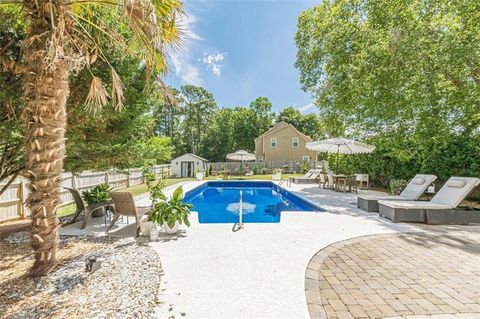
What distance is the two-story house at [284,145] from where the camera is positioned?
34375mm

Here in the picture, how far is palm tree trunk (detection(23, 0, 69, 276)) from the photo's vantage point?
348 cm

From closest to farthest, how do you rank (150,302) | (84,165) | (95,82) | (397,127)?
(150,302) < (95,82) < (84,165) < (397,127)

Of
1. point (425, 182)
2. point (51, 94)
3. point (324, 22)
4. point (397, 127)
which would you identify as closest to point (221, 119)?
point (324, 22)

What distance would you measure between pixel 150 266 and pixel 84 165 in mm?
4334

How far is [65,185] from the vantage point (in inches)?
391

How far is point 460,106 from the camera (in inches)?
410

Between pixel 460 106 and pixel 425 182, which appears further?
pixel 460 106

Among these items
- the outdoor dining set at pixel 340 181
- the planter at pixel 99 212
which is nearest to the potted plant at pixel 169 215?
the planter at pixel 99 212

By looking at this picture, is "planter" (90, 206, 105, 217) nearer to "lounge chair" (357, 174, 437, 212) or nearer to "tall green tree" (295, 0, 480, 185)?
"lounge chair" (357, 174, 437, 212)

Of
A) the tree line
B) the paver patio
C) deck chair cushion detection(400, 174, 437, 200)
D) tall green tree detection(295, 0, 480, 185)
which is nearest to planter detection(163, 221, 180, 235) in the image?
the paver patio

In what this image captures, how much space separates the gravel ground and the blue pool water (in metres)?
3.92

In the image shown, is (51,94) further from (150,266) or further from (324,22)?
(324,22)

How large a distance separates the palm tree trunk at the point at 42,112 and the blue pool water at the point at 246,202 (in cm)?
508

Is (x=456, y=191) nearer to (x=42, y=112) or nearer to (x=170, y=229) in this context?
(x=170, y=229)
